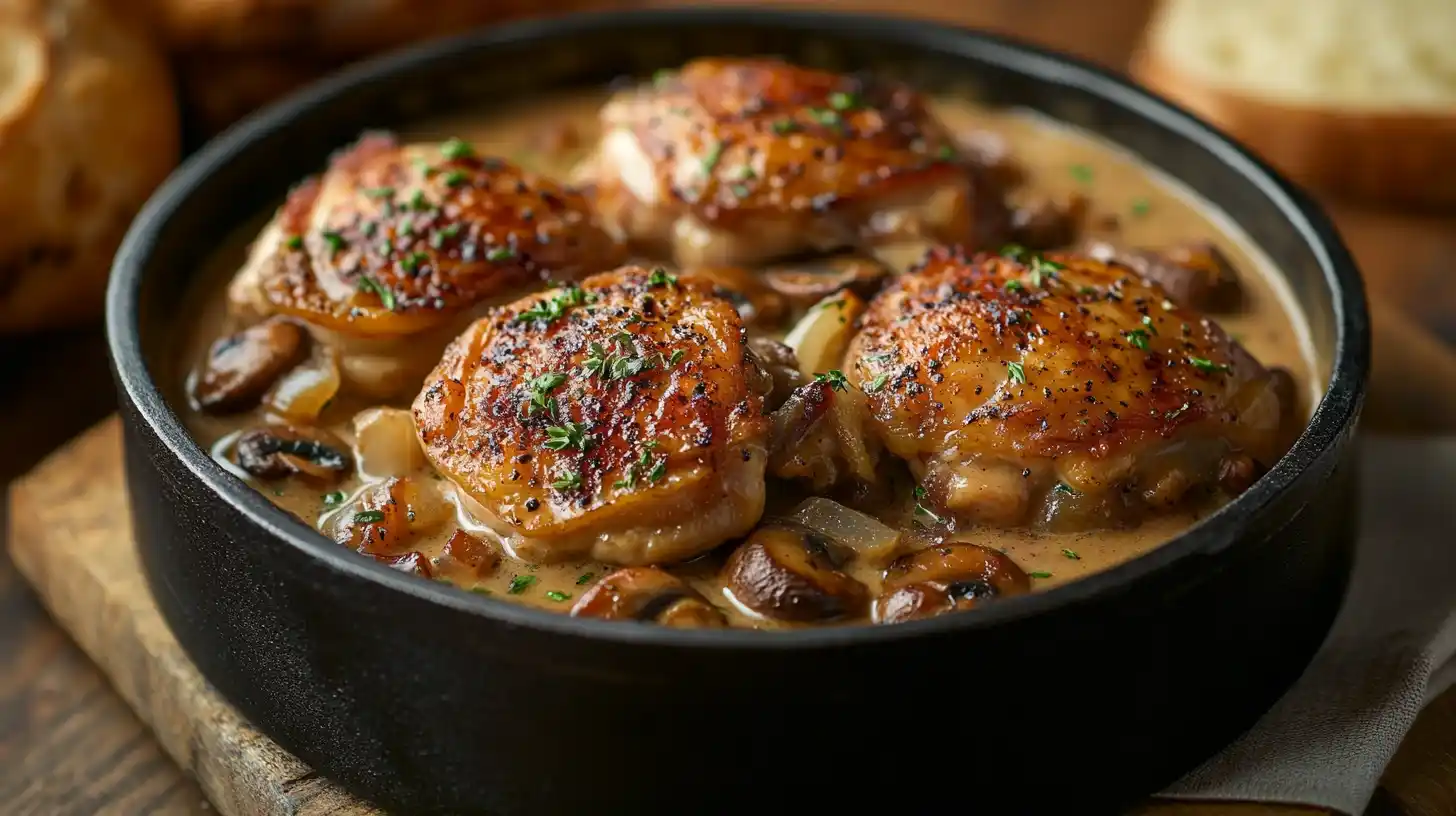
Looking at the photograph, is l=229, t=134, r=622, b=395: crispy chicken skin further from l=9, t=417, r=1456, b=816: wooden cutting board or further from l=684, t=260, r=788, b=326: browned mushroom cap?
l=9, t=417, r=1456, b=816: wooden cutting board

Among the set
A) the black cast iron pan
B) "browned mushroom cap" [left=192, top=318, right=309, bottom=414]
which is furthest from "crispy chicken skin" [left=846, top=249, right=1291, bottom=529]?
"browned mushroom cap" [left=192, top=318, right=309, bottom=414]

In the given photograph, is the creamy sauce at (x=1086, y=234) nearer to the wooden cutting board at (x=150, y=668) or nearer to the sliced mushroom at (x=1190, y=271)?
the sliced mushroom at (x=1190, y=271)

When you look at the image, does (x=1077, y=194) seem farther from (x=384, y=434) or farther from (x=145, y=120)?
(x=145, y=120)

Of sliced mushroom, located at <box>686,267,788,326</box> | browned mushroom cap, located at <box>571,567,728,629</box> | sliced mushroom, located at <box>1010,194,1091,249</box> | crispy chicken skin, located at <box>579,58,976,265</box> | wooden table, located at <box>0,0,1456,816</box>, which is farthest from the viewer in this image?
sliced mushroom, located at <box>1010,194,1091,249</box>

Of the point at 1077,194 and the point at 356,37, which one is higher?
the point at 1077,194

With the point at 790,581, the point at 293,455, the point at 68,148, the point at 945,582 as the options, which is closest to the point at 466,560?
the point at 293,455

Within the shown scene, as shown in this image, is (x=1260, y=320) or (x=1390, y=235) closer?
(x=1260, y=320)

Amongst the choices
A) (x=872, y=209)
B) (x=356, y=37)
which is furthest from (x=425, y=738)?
(x=356, y=37)
